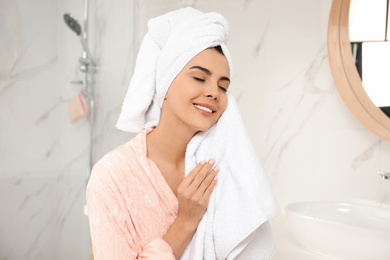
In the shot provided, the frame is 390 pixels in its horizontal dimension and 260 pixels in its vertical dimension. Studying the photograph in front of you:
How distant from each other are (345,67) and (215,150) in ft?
2.77

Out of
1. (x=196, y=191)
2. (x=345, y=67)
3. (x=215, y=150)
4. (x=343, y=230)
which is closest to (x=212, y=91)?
(x=215, y=150)

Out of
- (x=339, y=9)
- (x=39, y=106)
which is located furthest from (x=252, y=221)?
(x=39, y=106)

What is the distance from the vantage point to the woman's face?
0.99 meters

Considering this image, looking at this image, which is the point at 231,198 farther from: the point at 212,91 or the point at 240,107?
the point at 240,107

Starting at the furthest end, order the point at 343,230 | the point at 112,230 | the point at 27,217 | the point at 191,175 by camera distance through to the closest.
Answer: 1. the point at 27,217
2. the point at 343,230
3. the point at 191,175
4. the point at 112,230

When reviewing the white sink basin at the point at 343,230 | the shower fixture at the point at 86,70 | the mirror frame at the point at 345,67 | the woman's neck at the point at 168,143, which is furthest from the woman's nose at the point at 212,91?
the shower fixture at the point at 86,70

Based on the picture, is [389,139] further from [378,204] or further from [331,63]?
[331,63]

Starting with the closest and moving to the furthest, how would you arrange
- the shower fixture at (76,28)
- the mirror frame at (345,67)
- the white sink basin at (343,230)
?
1. the white sink basin at (343,230)
2. the mirror frame at (345,67)
3. the shower fixture at (76,28)

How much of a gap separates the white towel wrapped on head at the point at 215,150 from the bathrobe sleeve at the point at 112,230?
12cm

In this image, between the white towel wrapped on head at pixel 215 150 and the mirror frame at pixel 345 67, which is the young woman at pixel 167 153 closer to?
the white towel wrapped on head at pixel 215 150

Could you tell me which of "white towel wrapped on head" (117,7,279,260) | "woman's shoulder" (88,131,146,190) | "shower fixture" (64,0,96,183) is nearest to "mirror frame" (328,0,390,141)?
"white towel wrapped on head" (117,7,279,260)

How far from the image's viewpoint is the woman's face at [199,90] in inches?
39.0

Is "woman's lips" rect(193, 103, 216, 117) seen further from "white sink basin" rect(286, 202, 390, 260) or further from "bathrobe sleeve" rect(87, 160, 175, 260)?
"white sink basin" rect(286, 202, 390, 260)

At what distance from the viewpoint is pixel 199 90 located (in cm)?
99
